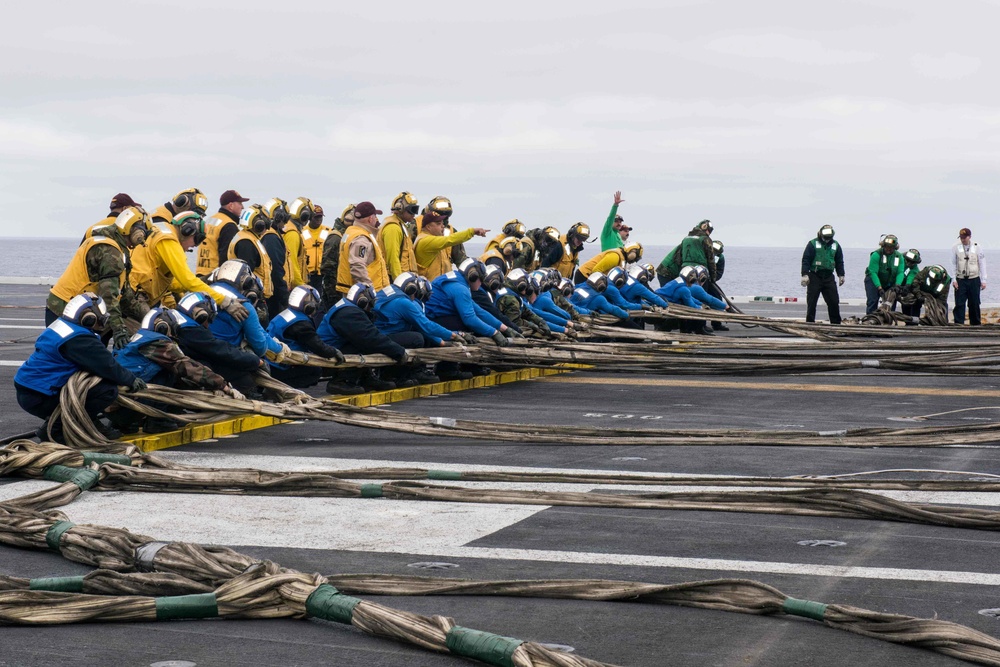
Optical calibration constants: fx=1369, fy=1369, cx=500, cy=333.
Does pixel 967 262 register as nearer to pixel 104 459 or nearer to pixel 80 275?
pixel 80 275

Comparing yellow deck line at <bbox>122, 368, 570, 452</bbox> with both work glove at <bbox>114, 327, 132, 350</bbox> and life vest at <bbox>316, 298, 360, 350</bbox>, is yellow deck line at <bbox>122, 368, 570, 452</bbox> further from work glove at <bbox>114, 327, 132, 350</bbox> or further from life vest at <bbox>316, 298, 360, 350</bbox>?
work glove at <bbox>114, 327, 132, 350</bbox>

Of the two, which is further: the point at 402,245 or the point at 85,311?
the point at 402,245

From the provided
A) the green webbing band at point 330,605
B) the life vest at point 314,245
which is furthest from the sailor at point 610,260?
the green webbing band at point 330,605

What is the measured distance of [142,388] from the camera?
10203mm

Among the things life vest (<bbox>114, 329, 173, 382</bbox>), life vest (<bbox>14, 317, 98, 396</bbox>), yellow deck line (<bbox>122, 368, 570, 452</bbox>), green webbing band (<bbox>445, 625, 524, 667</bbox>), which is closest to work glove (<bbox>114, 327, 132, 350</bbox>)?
life vest (<bbox>114, 329, 173, 382</bbox>)

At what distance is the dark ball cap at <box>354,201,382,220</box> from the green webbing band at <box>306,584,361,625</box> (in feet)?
34.4

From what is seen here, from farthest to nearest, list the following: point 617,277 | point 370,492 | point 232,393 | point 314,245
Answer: point 617,277 < point 314,245 < point 232,393 < point 370,492

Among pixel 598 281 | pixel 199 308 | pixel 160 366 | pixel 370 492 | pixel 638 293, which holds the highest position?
pixel 598 281

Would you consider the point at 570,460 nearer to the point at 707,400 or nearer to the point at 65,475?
the point at 65,475

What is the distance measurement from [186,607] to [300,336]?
7.79m

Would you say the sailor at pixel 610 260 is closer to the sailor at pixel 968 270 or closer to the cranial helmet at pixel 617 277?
the cranial helmet at pixel 617 277

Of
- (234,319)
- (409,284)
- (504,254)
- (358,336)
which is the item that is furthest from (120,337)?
(504,254)

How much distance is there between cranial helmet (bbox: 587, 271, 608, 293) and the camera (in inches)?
839

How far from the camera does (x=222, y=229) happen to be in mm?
16047
